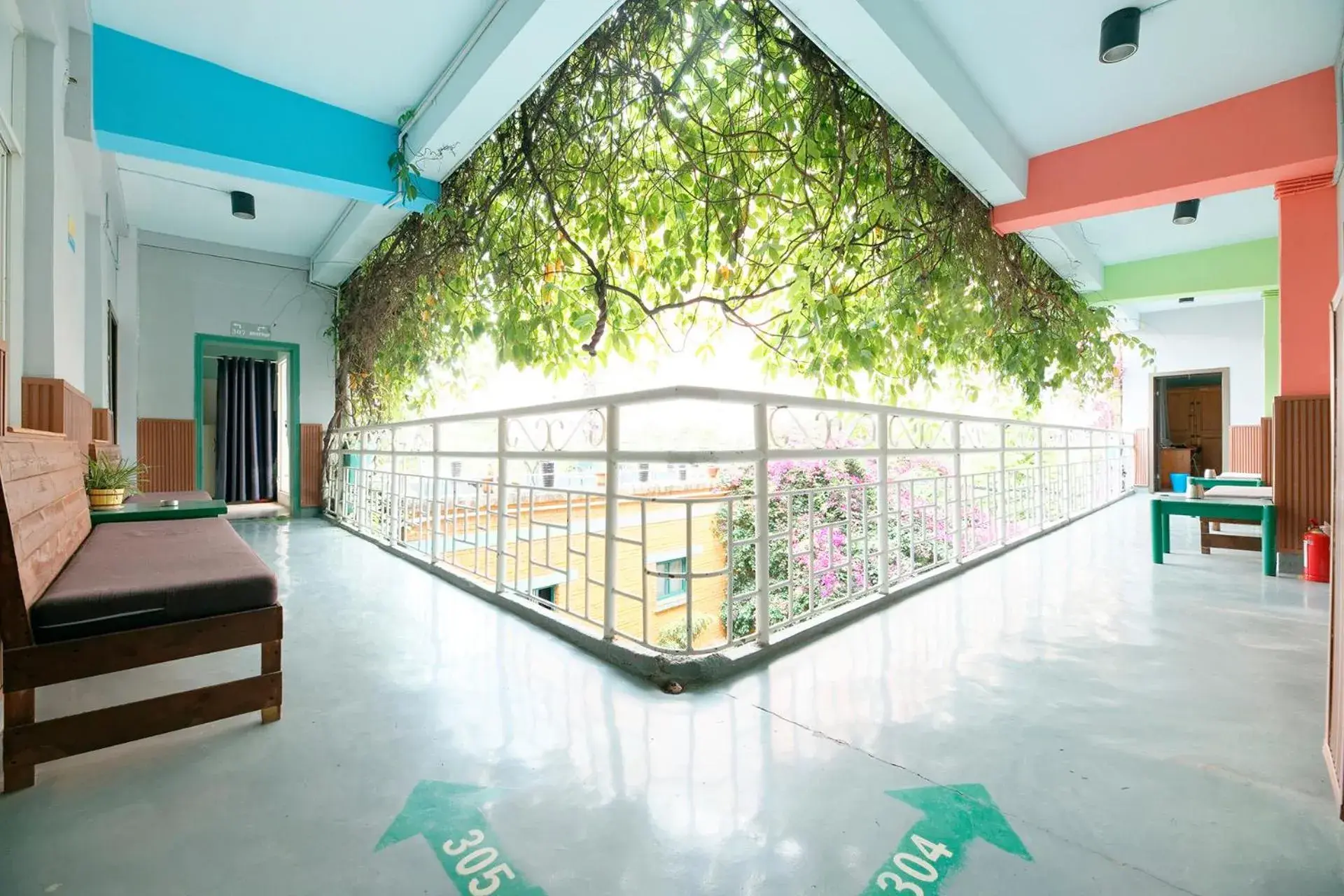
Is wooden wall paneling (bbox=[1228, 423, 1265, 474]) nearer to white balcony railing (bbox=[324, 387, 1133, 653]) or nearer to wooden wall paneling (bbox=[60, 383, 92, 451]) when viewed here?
white balcony railing (bbox=[324, 387, 1133, 653])

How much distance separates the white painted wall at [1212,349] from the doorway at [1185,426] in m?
0.17

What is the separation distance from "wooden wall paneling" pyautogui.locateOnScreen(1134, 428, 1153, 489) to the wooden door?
28.5ft

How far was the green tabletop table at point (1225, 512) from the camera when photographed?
3.24 metres

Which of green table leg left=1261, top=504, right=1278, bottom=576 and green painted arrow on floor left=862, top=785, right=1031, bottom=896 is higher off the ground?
green table leg left=1261, top=504, right=1278, bottom=576

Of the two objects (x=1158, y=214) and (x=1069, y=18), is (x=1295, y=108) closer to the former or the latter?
(x=1069, y=18)

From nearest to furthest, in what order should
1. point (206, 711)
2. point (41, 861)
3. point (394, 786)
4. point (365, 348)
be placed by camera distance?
point (41, 861), point (394, 786), point (206, 711), point (365, 348)

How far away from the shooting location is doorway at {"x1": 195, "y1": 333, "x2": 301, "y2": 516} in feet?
19.2

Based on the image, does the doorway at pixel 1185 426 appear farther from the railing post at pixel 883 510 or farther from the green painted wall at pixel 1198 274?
the railing post at pixel 883 510

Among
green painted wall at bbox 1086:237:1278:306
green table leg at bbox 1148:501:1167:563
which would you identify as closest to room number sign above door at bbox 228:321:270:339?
green table leg at bbox 1148:501:1167:563

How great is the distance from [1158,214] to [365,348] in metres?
7.08

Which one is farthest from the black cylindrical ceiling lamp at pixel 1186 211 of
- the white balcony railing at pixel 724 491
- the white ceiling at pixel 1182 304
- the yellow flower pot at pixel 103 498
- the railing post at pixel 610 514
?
the yellow flower pot at pixel 103 498

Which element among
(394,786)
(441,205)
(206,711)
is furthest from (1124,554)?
(441,205)

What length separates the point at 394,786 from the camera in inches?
49.5

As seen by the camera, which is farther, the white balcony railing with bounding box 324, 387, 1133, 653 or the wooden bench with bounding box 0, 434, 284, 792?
the white balcony railing with bounding box 324, 387, 1133, 653
